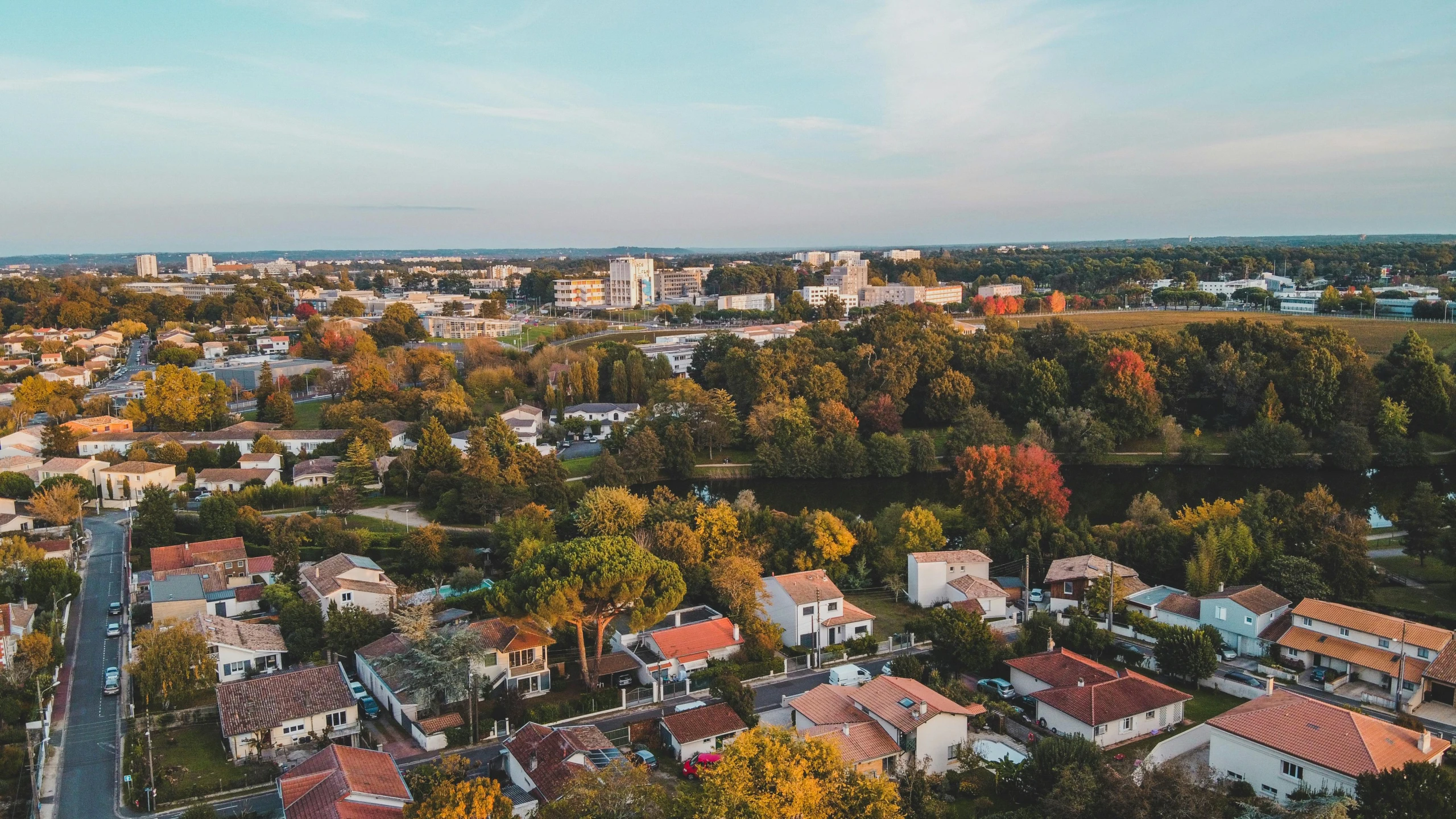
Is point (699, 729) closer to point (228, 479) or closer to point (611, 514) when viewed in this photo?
point (611, 514)

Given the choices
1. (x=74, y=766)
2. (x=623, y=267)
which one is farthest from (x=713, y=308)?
(x=74, y=766)

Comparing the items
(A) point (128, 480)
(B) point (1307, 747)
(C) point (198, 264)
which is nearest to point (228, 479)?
(A) point (128, 480)

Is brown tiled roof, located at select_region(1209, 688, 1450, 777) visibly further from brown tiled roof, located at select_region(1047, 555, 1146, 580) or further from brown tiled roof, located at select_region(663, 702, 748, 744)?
brown tiled roof, located at select_region(663, 702, 748, 744)

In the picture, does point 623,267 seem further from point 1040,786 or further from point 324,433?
point 1040,786

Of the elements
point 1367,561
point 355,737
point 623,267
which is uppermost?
point 623,267

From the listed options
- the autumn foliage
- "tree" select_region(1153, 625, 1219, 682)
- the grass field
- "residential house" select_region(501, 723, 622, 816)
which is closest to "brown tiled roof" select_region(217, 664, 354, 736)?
"residential house" select_region(501, 723, 622, 816)

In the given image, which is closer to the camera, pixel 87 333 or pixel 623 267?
pixel 87 333

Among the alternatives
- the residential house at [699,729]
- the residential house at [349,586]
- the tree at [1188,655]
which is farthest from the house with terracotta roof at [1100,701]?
the residential house at [349,586]
